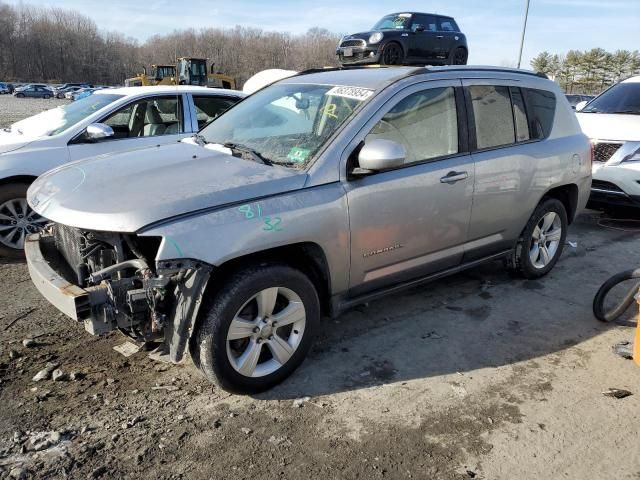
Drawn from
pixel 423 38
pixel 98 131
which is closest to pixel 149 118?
pixel 98 131

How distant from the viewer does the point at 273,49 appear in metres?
109

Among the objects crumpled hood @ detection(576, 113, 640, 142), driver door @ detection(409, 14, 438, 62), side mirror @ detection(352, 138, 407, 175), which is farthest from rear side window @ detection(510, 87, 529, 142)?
driver door @ detection(409, 14, 438, 62)

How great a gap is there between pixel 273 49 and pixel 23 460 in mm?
113920

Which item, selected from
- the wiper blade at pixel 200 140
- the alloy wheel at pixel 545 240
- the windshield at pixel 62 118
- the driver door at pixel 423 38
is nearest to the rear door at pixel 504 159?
the alloy wheel at pixel 545 240

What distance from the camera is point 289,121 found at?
3766 mm

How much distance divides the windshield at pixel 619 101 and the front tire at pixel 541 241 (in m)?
3.71

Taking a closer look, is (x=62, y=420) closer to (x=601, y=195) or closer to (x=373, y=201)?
(x=373, y=201)

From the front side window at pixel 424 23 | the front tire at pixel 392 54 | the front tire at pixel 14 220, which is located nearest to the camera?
the front tire at pixel 14 220

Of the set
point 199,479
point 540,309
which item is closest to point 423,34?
point 540,309

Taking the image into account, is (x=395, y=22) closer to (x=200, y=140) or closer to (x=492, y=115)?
(x=492, y=115)

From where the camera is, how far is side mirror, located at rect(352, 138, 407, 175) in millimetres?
3189

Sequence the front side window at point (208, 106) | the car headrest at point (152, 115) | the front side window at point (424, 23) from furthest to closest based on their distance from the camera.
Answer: the front side window at point (424, 23) → the front side window at point (208, 106) → the car headrest at point (152, 115)

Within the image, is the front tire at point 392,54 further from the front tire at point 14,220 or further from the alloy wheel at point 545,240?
the front tire at point 14,220

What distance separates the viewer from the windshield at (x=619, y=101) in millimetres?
7840
